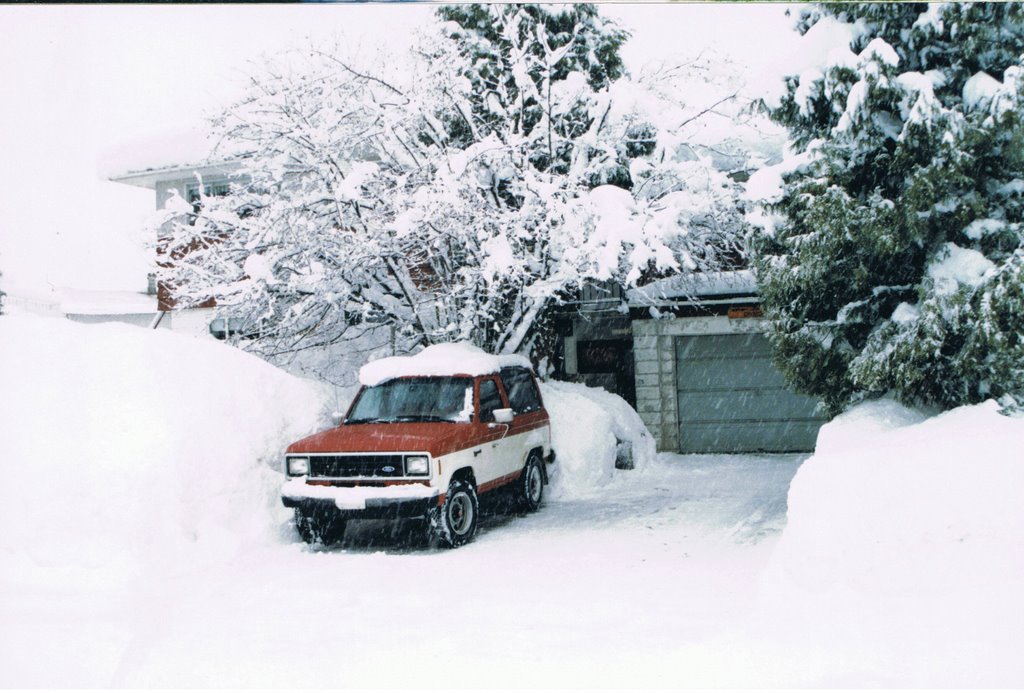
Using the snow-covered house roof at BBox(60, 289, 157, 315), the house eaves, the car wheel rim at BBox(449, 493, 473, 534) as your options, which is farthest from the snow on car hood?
the house eaves

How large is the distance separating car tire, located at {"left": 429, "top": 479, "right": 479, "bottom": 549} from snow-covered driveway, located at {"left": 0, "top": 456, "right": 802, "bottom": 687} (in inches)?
→ 8.5

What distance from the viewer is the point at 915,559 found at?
5.52 meters

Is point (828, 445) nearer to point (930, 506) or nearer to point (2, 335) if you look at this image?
point (930, 506)

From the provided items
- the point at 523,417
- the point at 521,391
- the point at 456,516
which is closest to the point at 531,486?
the point at 523,417

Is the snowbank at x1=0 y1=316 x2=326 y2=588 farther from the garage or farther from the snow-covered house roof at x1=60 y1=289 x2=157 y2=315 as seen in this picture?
the garage

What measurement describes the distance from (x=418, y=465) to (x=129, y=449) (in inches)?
114

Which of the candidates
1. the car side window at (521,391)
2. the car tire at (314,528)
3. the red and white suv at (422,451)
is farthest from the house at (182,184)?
the car tire at (314,528)

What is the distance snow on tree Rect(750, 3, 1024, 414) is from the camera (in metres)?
7.07

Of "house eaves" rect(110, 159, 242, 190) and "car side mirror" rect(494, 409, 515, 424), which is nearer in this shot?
"car side mirror" rect(494, 409, 515, 424)

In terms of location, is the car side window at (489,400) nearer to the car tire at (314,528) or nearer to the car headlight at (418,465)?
the car headlight at (418,465)

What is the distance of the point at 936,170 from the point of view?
23.3 feet

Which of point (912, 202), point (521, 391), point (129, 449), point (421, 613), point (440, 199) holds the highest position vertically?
point (440, 199)

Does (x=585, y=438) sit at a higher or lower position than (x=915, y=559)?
lower

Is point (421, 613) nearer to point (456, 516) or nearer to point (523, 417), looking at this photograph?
point (456, 516)
